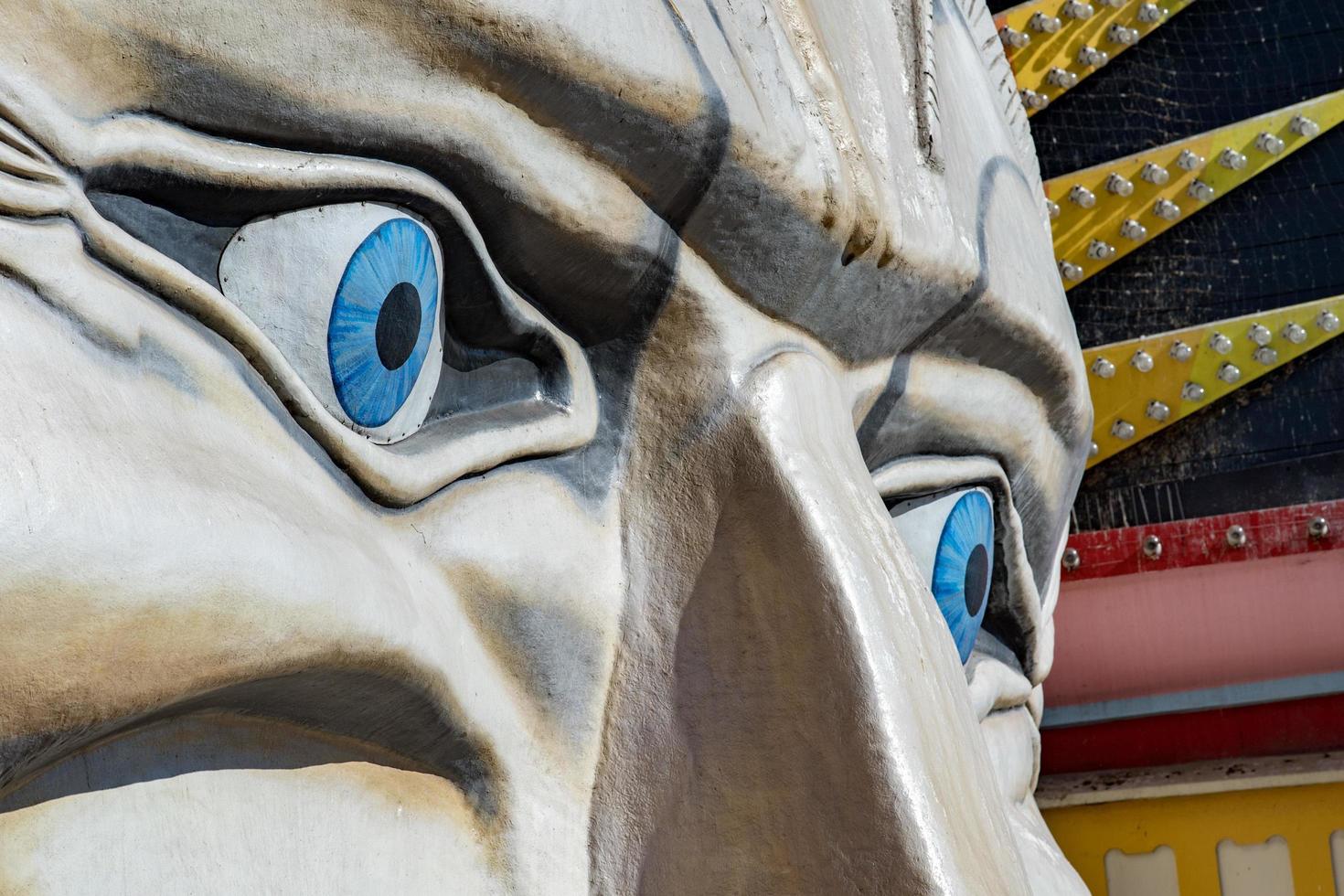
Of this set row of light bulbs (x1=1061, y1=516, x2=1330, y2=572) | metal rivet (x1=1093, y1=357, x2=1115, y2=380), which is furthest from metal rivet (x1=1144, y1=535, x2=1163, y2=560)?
metal rivet (x1=1093, y1=357, x2=1115, y2=380)

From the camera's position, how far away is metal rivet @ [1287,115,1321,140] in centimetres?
226

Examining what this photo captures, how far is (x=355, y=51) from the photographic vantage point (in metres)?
0.65

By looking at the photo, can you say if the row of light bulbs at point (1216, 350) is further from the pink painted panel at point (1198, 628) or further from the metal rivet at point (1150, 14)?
the metal rivet at point (1150, 14)

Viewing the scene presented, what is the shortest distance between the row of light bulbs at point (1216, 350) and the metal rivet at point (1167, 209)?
0.65 feet

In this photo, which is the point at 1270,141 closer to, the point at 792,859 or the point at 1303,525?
the point at 1303,525

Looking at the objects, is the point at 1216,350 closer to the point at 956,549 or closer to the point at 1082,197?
the point at 1082,197

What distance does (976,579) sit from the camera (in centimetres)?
113

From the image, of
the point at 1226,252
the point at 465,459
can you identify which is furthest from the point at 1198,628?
the point at 465,459

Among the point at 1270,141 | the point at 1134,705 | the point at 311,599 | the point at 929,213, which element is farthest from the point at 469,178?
the point at 1270,141

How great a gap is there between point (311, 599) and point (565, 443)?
0.22 m

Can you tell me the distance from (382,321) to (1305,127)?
1982mm

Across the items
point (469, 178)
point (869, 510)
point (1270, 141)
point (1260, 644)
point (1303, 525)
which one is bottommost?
point (869, 510)

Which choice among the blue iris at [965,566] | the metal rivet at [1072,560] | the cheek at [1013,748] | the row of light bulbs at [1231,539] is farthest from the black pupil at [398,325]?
the metal rivet at [1072,560]

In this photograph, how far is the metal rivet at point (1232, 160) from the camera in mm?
2279
